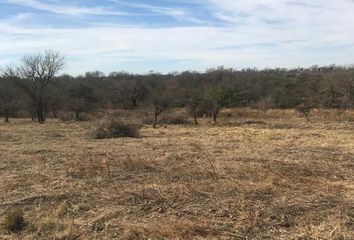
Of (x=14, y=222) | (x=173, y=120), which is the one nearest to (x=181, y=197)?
(x=14, y=222)

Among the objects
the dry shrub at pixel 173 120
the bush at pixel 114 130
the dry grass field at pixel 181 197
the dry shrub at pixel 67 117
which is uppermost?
the dry grass field at pixel 181 197

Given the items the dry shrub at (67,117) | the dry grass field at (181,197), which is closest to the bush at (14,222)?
the dry grass field at (181,197)

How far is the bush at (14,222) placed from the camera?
7148 millimetres

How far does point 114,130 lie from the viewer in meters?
25.1

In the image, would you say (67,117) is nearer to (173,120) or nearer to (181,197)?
(173,120)

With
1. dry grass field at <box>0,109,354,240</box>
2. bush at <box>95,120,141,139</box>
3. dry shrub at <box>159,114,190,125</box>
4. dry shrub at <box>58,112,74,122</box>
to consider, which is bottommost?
dry shrub at <box>58,112,74,122</box>

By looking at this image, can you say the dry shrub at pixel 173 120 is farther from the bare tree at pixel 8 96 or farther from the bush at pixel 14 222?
the bush at pixel 14 222

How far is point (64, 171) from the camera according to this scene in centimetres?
1165

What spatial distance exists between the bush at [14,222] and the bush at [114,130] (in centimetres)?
1726

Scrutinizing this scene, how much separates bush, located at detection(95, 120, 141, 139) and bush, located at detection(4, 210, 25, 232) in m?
17.3

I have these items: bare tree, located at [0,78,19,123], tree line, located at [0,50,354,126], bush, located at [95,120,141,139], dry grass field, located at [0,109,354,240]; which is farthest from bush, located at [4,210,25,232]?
bare tree, located at [0,78,19,123]

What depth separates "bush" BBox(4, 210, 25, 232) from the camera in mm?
7148

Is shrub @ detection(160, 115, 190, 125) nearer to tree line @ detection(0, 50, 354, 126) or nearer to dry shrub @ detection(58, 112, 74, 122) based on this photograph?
tree line @ detection(0, 50, 354, 126)

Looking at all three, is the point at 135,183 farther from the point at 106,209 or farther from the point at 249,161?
the point at 249,161
